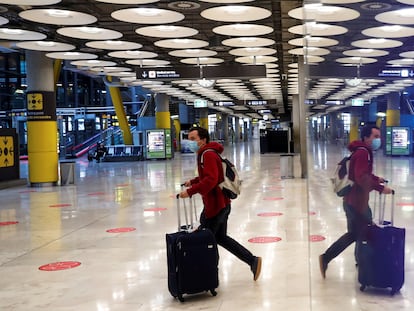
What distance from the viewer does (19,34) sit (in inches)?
531

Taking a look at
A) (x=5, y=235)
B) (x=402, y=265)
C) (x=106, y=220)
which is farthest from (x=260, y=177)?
(x=402, y=265)

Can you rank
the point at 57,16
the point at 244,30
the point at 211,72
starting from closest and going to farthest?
the point at 57,16 → the point at 244,30 → the point at 211,72

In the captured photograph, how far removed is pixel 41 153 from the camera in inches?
713

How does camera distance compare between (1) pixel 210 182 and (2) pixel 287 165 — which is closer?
(1) pixel 210 182

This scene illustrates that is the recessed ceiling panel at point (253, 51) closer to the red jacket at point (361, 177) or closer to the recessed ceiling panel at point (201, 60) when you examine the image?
the recessed ceiling panel at point (201, 60)

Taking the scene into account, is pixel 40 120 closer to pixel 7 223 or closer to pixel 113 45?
pixel 113 45

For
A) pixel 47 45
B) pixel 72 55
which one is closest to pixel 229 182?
pixel 47 45

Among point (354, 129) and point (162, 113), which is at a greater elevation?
point (162, 113)

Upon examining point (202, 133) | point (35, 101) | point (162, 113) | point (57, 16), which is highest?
point (57, 16)

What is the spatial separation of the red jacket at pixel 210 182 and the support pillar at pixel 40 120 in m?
13.9

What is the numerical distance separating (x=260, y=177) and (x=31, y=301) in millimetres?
14736

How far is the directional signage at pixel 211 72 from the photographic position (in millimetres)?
15602

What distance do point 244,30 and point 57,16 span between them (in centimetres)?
473

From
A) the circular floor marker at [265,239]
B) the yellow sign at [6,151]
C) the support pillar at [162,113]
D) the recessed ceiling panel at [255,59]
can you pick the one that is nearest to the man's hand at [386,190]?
the circular floor marker at [265,239]
